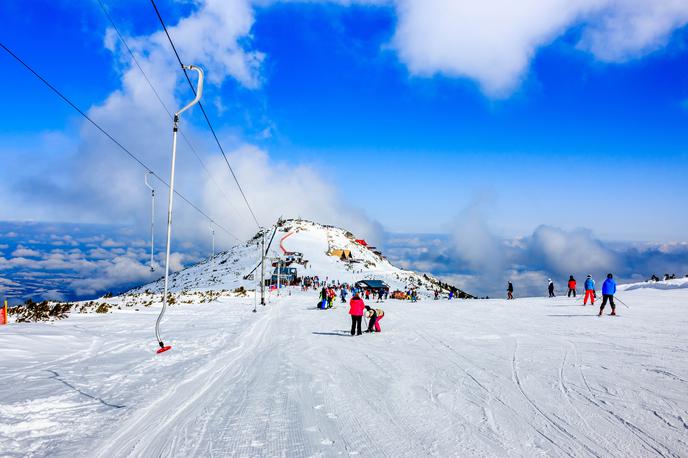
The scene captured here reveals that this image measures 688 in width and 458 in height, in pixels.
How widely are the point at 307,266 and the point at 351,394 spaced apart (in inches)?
2593

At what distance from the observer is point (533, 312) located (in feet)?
79.8

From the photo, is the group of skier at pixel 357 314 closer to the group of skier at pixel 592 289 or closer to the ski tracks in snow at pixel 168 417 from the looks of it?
the ski tracks in snow at pixel 168 417

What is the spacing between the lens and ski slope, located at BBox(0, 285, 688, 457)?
5.72 metres

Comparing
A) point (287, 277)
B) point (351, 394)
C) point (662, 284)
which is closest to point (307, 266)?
point (287, 277)

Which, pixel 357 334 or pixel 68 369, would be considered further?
pixel 357 334

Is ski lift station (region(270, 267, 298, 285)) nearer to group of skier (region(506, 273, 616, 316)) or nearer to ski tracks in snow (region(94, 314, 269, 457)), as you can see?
group of skier (region(506, 273, 616, 316))

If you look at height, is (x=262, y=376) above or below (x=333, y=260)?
below

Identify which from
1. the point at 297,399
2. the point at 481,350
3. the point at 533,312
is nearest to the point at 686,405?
the point at 481,350

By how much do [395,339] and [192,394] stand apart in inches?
361

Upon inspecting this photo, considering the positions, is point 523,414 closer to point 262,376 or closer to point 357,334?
point 262,376

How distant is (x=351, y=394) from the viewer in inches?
322

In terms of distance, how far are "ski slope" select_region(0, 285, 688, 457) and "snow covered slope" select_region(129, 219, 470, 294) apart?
1749 inches

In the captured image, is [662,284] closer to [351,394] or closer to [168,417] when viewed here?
[351,394]

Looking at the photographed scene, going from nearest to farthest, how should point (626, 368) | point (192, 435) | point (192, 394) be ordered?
point (192, 435)
point (192, 394)
point (626, 368)
